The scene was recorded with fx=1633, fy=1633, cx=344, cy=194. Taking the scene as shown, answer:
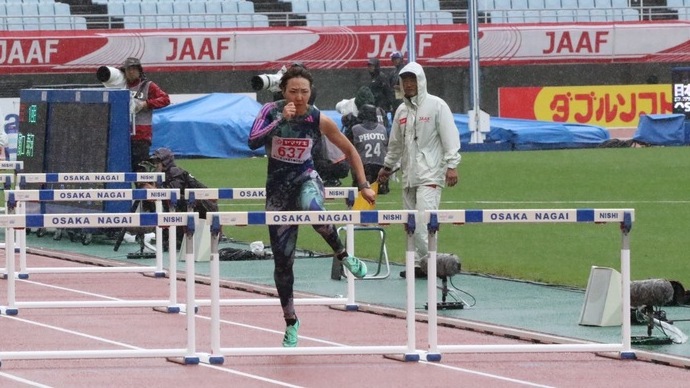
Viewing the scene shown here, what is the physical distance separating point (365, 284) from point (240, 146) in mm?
22581

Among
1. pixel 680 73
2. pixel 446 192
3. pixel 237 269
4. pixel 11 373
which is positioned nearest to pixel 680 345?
pixel 11 373

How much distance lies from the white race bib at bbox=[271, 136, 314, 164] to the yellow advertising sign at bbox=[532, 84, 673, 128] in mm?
33144

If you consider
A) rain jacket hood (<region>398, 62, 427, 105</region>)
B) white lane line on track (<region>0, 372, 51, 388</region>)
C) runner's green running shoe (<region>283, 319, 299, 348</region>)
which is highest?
rain jacket hood (<region>398, 62, 427, 105</region>)

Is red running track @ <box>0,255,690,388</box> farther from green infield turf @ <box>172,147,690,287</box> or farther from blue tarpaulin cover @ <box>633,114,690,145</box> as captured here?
blue tarpaulin cover @ <box>633,114,690,145</box>

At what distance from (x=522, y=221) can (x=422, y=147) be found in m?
3.79

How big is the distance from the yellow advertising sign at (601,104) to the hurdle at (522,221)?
1299 inches

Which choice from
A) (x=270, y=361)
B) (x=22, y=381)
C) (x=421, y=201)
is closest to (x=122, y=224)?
(x=270, y=361)

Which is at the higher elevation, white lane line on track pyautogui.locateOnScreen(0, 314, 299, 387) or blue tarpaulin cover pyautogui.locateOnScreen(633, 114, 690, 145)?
blue tarpaulin cover pyautogui.locateOnScreen(633, 114, 690, 145)

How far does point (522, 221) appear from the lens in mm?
9680

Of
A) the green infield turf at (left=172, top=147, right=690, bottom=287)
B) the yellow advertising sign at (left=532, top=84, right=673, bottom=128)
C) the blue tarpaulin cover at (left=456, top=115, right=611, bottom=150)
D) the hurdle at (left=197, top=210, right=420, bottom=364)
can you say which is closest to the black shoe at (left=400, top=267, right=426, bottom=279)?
the green infield turf at (left=172, top=147, right=690, bottom=287)

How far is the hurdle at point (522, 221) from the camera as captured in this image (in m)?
9.53

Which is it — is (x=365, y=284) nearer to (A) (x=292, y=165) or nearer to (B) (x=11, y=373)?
(A) (x=292, y=165)

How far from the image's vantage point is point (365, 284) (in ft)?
46.0

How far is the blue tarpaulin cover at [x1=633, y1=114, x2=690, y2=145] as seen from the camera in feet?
129
